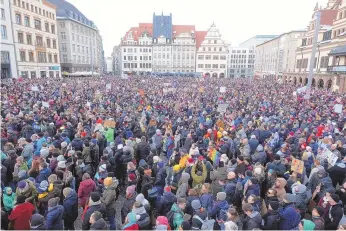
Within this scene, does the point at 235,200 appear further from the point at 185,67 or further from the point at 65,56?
the point at 185,67

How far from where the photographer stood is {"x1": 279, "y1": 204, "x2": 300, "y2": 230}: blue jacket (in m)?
4.48

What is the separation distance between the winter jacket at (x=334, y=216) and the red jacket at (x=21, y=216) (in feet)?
18.3

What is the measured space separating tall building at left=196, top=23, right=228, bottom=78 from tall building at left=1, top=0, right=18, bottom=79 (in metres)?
44.6

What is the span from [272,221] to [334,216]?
1273 mm

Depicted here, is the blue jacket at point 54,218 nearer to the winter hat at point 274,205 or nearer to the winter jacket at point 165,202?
the winter jacket at point 165,202

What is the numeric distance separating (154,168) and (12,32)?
43185mm

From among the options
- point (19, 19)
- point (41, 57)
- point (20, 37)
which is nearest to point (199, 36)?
point (41, 57)

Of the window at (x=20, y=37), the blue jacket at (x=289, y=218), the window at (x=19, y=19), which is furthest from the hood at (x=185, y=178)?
the window at (x=19, y=19)

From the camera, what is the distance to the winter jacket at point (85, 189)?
5.71 m

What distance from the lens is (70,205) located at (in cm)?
523

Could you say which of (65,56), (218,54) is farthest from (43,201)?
(218,54)

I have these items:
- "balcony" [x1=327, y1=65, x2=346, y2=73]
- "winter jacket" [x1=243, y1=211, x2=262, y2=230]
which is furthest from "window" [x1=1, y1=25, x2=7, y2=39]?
"balcony" [x1=327, y1=65, x2=346, y2=73]

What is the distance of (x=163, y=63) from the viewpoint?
73062 mm

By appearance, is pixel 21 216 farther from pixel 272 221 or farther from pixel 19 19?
pixel 19 19
